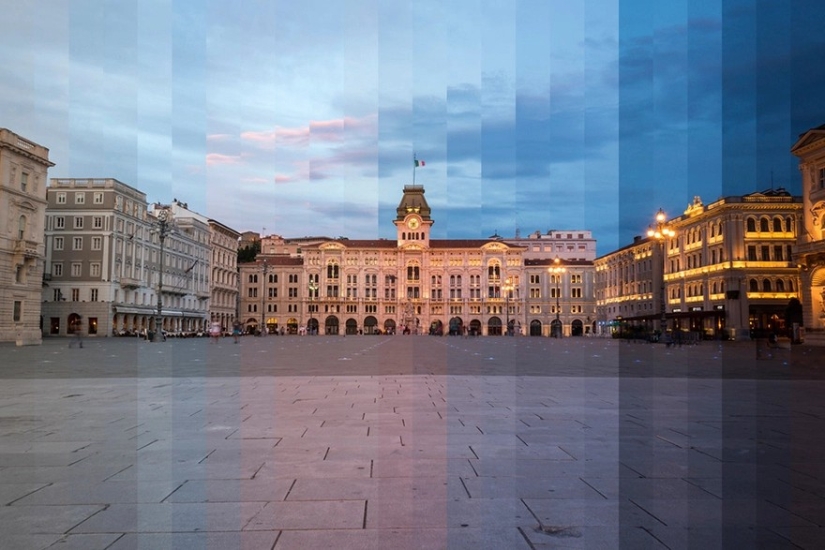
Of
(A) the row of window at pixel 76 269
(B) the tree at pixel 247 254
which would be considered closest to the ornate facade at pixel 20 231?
(A) the row of window at pixel 76 269

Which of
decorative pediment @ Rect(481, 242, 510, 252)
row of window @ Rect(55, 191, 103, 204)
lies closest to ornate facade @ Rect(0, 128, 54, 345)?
row of window @ Rect(55, 191, 103, 204)

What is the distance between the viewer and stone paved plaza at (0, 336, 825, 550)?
187 inches

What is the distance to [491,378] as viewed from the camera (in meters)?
18.8

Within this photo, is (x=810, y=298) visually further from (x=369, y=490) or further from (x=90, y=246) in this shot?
(x=90, y=246)

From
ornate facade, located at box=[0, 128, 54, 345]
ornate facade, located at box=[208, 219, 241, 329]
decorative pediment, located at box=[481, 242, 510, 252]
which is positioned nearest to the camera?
ornate facade, located at box=[0, 128, 54, 345]

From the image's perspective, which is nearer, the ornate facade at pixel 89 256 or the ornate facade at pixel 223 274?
the ornate facade at pixel 89 256

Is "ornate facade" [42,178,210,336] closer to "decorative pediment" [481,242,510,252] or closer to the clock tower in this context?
the clock tower

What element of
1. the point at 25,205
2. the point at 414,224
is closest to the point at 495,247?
the point at 414,224

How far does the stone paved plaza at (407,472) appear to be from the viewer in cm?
476

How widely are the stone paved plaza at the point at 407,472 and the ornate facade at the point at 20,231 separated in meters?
46.2

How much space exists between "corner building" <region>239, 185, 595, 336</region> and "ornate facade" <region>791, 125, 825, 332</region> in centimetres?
8205

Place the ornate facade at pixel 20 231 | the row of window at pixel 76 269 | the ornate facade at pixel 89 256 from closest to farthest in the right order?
1. the ornate facade at pixel 20 231
2. the ornate facade at pixel 89 256
3. the row of window at pixel 76 269

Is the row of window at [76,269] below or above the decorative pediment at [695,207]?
below

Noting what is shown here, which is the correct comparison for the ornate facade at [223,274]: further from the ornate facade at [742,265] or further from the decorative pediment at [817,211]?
the decorative pediment at [817,211]
